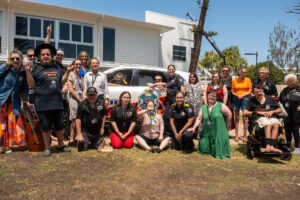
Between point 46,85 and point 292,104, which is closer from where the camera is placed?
point 46,85

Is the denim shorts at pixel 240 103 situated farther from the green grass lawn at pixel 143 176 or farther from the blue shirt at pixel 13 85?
the blue shirt at pixel 13 85

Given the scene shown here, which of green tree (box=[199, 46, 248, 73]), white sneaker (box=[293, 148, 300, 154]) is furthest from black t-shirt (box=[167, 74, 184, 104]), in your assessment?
green tree (box=[199, 46, 248, 73])

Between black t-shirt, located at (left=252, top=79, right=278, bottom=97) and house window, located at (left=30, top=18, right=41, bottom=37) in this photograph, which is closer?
black t-shirt, located at (left=252, top=79, right=278, bottom=97)

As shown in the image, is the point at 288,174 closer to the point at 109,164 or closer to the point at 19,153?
the point at 109,164

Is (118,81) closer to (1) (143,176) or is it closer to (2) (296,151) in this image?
(1) (143,176)

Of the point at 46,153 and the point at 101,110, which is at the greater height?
the point at 101,110

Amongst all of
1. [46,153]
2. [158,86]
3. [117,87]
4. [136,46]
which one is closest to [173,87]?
[158,86]

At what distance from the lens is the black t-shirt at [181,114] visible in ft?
17.1

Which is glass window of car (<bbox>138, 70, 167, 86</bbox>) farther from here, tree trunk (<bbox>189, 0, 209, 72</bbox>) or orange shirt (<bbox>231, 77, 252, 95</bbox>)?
tree trunk (<bbox>189, 0, 209, 72</bbox>)

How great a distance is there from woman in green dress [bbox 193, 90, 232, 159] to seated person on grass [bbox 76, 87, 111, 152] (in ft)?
6.51

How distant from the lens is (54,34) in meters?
14.4

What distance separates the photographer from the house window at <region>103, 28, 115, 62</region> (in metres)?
16.2

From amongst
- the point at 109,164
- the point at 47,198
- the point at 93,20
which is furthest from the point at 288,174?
the point at 93,20

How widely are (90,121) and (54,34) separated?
36.3 feet
